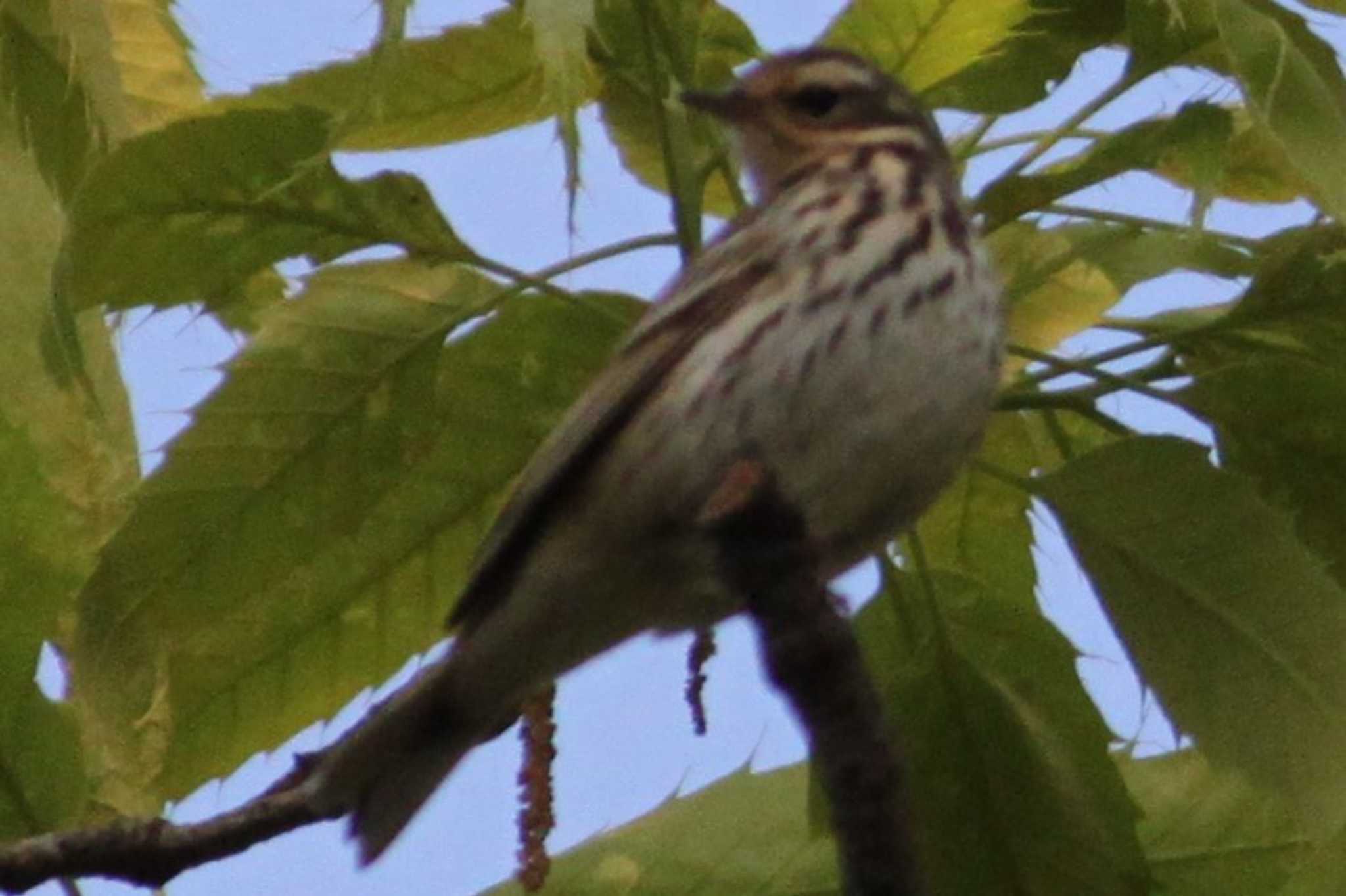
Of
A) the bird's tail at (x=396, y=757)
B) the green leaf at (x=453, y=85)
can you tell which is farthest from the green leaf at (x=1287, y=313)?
the bird's tail at (x=396, y=757)

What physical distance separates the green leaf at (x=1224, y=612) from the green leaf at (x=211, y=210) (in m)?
0.68

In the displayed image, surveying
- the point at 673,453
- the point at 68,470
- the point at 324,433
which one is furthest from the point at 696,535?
the point at 68,470

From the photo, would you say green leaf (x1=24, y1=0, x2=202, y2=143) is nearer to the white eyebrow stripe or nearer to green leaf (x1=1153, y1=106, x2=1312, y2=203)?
the white eyebrow stripe

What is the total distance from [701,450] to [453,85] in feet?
1.37

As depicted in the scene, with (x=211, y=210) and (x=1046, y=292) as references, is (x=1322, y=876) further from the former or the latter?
(x=211, y=210)

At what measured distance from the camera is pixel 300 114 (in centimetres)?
200

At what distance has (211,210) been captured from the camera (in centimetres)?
204

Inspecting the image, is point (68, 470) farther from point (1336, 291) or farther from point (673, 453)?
point (1336, 291)

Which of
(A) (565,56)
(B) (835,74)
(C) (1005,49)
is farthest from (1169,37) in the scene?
(A) (565,56)

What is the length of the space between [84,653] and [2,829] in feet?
0.62

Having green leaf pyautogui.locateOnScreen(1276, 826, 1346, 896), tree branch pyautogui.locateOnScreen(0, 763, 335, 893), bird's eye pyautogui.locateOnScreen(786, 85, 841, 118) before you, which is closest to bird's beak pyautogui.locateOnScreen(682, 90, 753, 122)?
bird's eye pyautogui.locateOnScreen(786, 85, 841, 118)

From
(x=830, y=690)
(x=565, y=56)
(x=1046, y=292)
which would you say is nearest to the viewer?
(x=830, y=690)

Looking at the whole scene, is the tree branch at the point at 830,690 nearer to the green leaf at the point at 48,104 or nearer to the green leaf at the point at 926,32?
the green leaf at the point at 926,32

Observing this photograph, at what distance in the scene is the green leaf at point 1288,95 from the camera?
1858 millimetres
